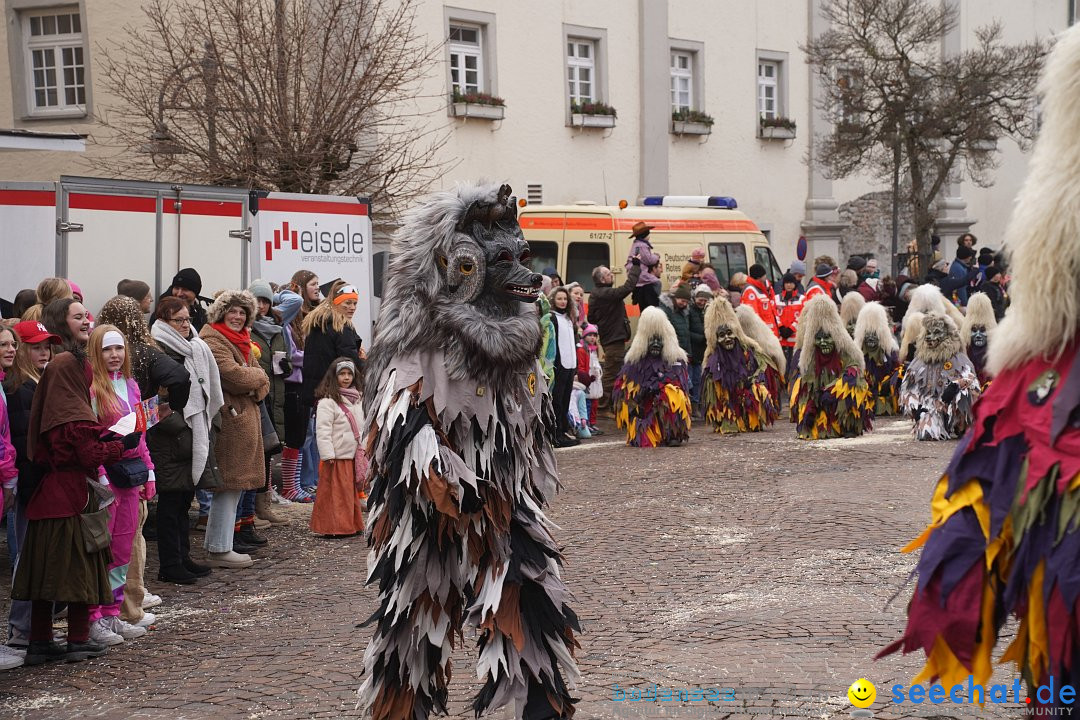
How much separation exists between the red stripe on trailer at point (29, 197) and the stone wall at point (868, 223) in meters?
21.5

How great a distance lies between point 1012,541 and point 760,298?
565 inches

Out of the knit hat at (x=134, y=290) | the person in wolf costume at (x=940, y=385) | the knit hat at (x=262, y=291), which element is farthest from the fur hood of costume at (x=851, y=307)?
the knit hat at (x=134, y=290)

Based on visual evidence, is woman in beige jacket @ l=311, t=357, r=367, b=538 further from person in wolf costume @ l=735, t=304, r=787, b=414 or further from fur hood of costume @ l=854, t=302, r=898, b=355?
fur hood of costume @ l=854, t=302, r=898, b=355

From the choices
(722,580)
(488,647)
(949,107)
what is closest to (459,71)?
(949,107)

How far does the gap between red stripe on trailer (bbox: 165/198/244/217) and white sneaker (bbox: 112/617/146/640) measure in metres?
5.09

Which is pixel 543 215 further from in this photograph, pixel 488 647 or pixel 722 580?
pixel 488 647

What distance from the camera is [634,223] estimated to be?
57.3 feet

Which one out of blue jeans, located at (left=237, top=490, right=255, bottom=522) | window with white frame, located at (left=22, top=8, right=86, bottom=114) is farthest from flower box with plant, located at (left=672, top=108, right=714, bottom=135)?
blue jeans, located at (left=237, top=490, right=255, bottom=522)

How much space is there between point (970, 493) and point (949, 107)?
23.1m

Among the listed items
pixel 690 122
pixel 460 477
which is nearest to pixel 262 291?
pixel 460 477

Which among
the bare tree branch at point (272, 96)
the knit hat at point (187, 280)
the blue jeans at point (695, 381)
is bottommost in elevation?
the blue jeans at point (695, 381)

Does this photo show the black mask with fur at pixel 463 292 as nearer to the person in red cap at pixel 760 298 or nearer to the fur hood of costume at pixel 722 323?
the fur hood of costume at pixel 722 323

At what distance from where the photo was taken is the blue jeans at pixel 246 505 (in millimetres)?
9453

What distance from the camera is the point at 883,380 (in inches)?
665
